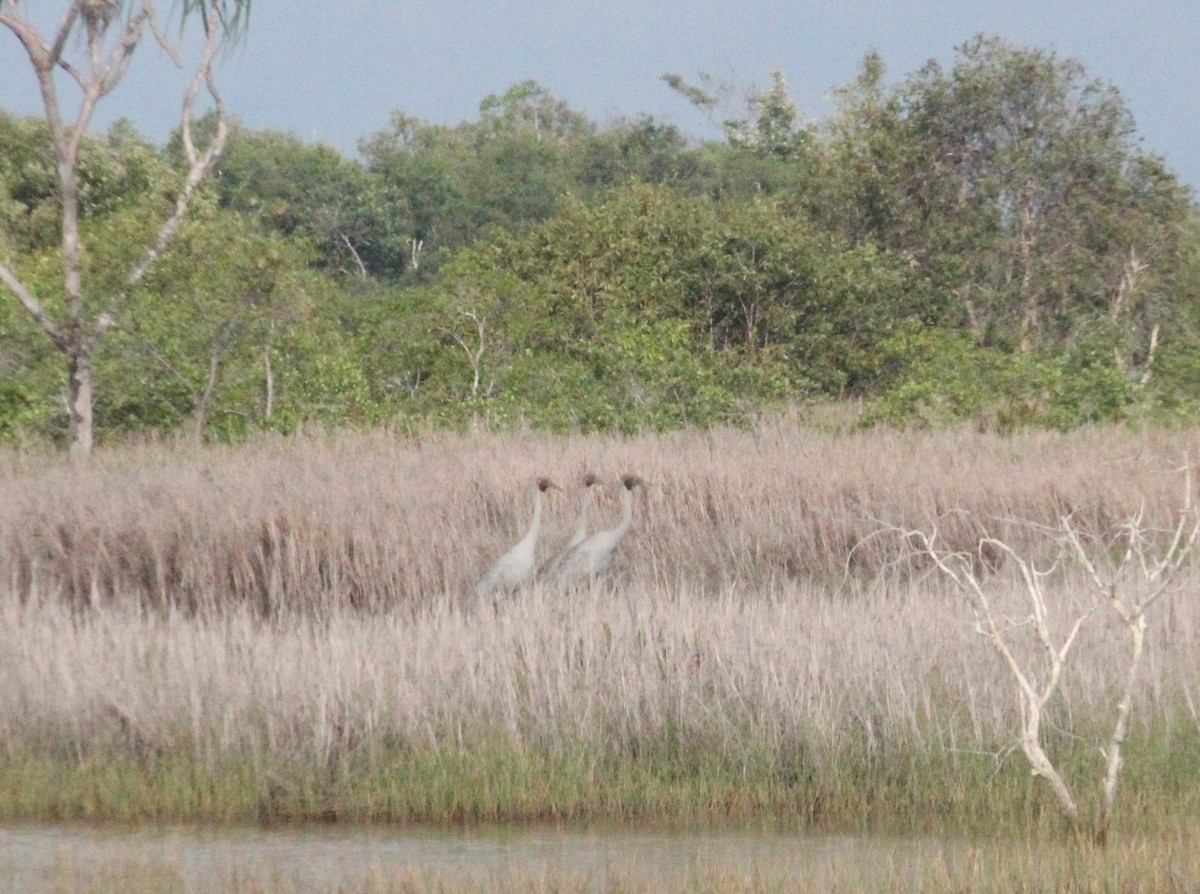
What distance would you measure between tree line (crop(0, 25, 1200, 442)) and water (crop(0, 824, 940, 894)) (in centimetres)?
872

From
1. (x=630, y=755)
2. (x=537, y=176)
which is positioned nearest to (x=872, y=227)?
(x=537, y=176)

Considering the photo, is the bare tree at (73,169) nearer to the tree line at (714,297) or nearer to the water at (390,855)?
the tree line at (714,297)

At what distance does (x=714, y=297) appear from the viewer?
20484mm

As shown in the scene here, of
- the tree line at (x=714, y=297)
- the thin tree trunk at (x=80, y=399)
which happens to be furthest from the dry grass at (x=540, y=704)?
the tree line at (x=714, y=297)

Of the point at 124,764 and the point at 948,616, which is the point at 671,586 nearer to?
the point at 948,616

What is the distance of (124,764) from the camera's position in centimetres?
609

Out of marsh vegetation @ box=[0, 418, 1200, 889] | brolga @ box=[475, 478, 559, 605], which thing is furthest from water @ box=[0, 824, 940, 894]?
brolga @ box=[475, 478, 559, 605]

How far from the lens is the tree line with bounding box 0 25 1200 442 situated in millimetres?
14773

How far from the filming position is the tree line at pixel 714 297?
14773 millimetres

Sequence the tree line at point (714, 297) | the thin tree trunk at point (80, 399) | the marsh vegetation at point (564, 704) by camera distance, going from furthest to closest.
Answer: the tree line at point (714, 297) → the thin tree trunk at point (80, 399) → the marsh vegetation at point (564, 704)

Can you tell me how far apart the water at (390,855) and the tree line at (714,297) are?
28.6 feet

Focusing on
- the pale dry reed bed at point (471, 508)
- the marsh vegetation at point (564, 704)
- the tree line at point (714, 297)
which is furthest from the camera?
the tree line at point (714, 297)

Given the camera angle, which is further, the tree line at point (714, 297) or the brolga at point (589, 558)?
the tree line at point (714, 297)

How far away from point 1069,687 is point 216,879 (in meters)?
3.47
